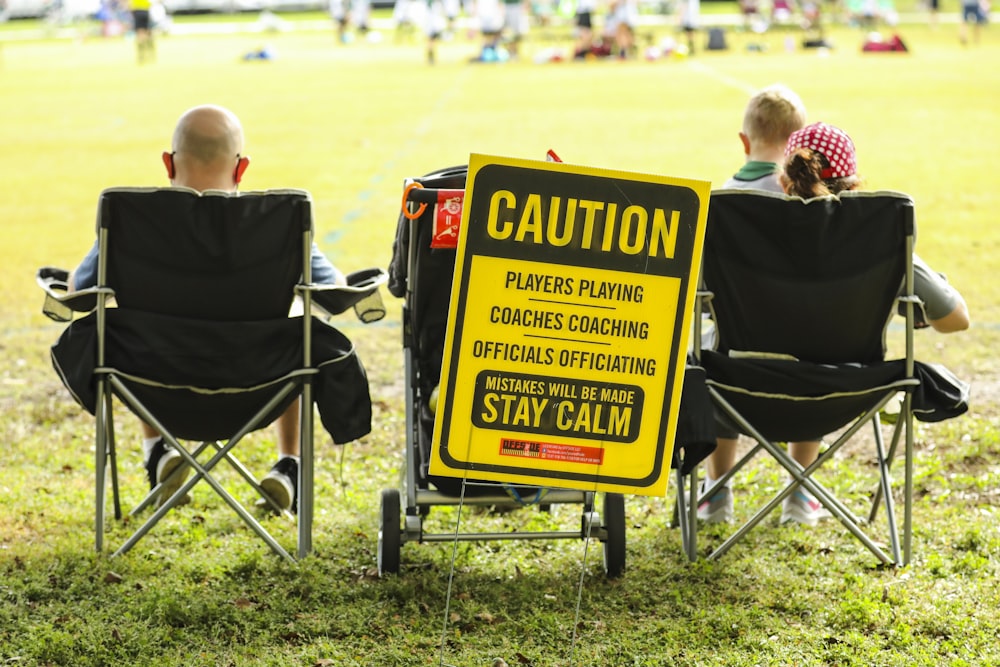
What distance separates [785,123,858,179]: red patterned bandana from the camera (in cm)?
466

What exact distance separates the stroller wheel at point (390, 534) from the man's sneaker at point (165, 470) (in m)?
0.91

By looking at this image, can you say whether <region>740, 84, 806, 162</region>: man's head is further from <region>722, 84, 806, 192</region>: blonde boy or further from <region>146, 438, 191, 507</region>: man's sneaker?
<region>146, 438, 191, 507</region>: man's sneaker

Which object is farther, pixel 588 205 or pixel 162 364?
pixel 162 364

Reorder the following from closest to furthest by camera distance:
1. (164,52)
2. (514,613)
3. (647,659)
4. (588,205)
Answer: (588,205), (647,659), (514,613), (164,52)

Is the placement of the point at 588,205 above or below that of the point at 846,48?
above

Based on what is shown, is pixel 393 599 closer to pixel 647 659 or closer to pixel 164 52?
pixel 647 659

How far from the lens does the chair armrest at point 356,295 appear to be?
15.1 ft

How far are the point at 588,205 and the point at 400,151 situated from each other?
13.4 m

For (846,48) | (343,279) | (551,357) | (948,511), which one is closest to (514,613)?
(551,357)

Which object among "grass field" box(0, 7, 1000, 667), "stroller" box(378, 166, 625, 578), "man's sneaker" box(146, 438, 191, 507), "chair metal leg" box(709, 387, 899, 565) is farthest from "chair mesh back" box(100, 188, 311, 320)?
"chair metal leg" box(709, 387, 899, 565)

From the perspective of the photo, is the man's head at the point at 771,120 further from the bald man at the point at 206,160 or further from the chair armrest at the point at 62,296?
the chair armrest at the point at 62,296

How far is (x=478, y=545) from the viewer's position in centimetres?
491

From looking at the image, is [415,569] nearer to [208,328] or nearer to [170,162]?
[208,328]

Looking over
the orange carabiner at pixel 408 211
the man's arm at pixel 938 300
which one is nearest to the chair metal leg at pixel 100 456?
the orange carabiner at pixel 408 211
